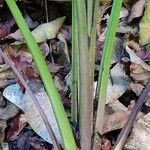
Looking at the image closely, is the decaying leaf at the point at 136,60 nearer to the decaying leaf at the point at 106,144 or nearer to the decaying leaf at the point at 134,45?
the decaying leaf at the point at 134,45

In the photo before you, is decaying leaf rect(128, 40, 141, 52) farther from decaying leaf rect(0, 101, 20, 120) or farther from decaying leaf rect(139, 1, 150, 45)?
decaying leaf rect(0, 101, 20, 120)

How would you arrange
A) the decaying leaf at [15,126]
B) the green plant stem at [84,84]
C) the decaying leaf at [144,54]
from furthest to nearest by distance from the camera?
the decaying leaf at [144,54] → the decaying leaf at [15,126] → the green plant stem at [84,84]

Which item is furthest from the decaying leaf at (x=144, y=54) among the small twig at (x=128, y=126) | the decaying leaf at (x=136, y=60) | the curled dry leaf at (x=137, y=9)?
the small twig at (x=128, y=126)

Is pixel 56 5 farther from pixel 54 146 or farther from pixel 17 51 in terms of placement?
pixel 54 146

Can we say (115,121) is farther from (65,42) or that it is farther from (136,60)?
(65,42)

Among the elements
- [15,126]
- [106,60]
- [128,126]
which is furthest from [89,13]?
[15,126]
